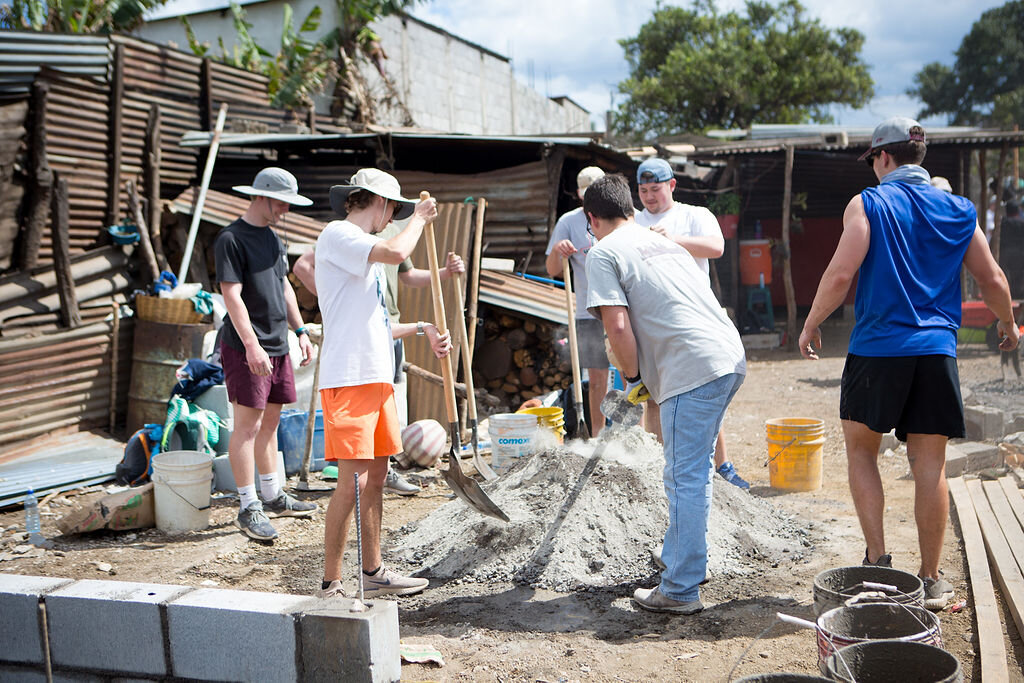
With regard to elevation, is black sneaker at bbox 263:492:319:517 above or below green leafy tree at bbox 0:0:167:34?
below

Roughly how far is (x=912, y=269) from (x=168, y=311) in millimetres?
6309

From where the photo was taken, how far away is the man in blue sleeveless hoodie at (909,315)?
3.38m

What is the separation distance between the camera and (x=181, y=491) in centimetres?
517

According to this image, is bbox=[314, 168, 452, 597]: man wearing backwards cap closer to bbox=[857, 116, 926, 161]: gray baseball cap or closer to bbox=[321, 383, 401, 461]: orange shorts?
bbox=[321, 383, 401, 461]: orange shorts

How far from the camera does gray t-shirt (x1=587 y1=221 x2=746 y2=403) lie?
11.3 ft

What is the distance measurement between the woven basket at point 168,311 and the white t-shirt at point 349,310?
14.2ft

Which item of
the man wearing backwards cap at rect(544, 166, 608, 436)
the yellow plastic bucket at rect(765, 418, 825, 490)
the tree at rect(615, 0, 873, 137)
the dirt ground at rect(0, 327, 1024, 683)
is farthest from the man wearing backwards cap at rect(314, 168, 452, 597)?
the tree at rect(615, 0, 873, 137)

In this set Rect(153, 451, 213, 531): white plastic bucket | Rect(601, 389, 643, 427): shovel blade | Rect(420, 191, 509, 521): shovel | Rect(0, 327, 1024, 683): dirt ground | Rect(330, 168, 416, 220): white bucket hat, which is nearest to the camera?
Rect(0, 327, 1024, 683): dirt ground

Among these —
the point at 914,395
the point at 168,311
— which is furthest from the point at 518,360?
the point at 914,395

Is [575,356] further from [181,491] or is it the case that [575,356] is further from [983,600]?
[983,600]

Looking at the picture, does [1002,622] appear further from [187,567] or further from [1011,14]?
[1011,14]

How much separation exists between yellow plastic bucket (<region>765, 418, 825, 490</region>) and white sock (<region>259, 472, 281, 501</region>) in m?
3.21

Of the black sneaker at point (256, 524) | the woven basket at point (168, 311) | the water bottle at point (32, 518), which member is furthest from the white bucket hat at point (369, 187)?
the woven basket at point (168, 311)

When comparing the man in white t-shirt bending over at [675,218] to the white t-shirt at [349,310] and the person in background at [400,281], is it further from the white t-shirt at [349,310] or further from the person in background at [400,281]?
the white t-shirt at [349,310]
